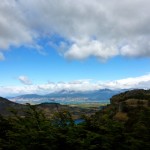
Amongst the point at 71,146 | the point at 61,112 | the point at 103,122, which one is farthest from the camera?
the point at 61,112

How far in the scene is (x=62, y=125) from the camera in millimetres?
10062

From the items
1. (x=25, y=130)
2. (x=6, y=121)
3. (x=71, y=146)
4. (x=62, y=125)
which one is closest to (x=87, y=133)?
(x=71, y=146)

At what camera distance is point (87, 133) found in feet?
29.9

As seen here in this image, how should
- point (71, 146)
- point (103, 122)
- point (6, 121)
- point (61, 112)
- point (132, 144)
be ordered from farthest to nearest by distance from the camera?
point (6, 121) → point (61, 112) → point (103, 122) → point (71, 146) → point (132, 144)

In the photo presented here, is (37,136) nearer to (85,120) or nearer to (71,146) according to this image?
(71,146)

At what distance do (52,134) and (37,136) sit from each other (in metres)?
0.49

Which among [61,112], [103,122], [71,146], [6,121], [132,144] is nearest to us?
[132,144]

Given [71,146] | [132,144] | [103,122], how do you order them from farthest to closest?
[103,122] < [71,146] < [132,144]

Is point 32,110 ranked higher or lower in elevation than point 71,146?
higher

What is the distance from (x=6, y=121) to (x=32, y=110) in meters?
1.61

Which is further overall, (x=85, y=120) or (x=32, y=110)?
(x=32, y=110)

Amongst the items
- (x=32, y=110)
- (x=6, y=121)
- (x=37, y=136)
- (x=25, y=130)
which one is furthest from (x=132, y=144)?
(x=6, y=121)

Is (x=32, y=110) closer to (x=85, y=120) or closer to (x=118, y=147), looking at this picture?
(x=85, y=120)

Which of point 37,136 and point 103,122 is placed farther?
point 103,122
